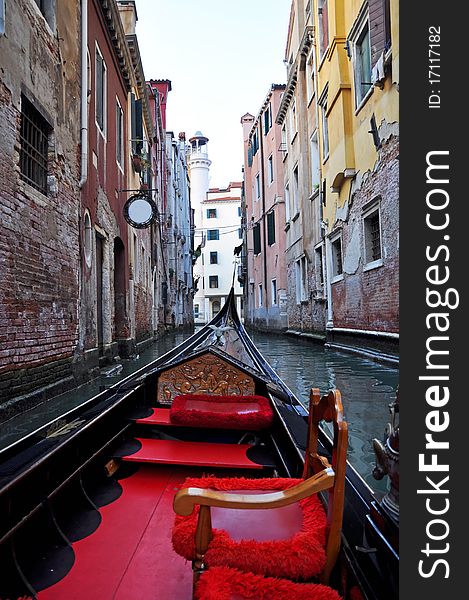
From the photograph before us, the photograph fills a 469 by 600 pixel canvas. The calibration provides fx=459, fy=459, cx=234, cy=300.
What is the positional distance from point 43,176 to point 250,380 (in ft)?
10.6

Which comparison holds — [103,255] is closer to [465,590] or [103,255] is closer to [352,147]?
[352,147]

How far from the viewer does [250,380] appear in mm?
2619

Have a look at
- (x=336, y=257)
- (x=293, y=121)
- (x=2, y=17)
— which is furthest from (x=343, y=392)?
(x=293, y=121)

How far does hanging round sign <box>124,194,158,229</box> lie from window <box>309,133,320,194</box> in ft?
13.8

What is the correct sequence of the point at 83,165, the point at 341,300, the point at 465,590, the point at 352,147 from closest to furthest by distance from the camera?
the point at 465,590 < the point at 83,165 < the point at 352,147 < the point at 341,300

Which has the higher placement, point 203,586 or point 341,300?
point 341,300

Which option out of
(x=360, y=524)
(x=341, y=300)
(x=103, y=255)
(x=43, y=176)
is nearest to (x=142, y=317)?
(x=103, y=255)

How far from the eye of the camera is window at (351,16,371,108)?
7000mm

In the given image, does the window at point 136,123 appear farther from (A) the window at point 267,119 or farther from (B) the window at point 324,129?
(A) the window at point 267,119

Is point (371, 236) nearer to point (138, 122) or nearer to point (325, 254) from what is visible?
point (325, 254)

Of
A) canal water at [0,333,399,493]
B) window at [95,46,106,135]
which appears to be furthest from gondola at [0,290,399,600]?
window at [95,46,106,135]

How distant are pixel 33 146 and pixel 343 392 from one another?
380 centimetres

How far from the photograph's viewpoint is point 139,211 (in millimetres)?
8008

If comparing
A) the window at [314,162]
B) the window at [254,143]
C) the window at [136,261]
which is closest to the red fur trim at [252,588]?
the window at [136,261]
